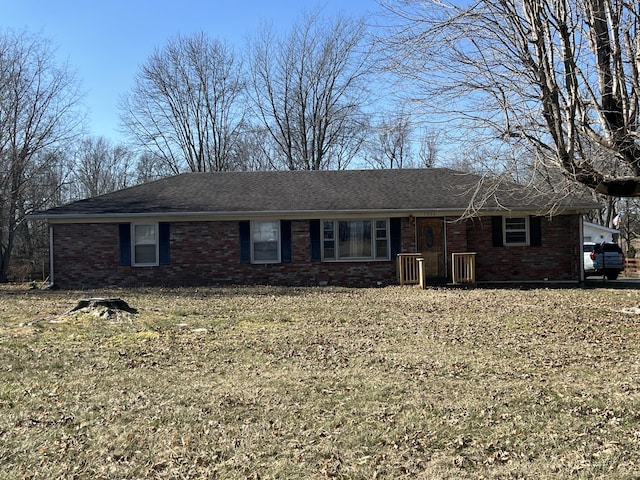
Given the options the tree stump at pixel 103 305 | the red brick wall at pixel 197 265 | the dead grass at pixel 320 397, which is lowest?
the dead grass at pixel 320 397

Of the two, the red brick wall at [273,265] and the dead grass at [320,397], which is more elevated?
the red brick wall at [273,265]

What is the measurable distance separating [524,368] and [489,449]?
251 cm

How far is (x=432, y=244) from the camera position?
1712 cm

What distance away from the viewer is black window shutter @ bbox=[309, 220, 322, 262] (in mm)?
16891

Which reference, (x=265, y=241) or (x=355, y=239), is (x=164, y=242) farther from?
(x=355, y=239)

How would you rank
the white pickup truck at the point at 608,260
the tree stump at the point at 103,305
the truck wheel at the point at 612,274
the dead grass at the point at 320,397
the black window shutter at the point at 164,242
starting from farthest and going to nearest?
the truck wheel at the point at 612,274 < the white pickup truck at the point at 608,260 < the black window shutter at the point at 164,242 < the tree stump at the point at 103,305 < the dead grass at the point at 320,397

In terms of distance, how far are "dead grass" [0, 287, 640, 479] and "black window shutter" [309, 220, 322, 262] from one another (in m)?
6.78

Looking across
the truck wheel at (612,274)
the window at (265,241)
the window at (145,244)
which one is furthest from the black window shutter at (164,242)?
the truck wheel at (612,274)

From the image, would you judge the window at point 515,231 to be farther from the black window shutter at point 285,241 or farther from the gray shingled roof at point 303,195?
the black window shutter at point 285,241

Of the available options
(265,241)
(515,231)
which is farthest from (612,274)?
(265,241)

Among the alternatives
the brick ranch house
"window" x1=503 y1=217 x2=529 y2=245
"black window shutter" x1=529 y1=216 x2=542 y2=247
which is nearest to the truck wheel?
the brick ranch house

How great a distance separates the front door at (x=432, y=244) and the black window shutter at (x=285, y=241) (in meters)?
3.86

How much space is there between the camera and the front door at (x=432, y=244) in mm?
17031

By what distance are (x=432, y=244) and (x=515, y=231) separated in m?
2.49
